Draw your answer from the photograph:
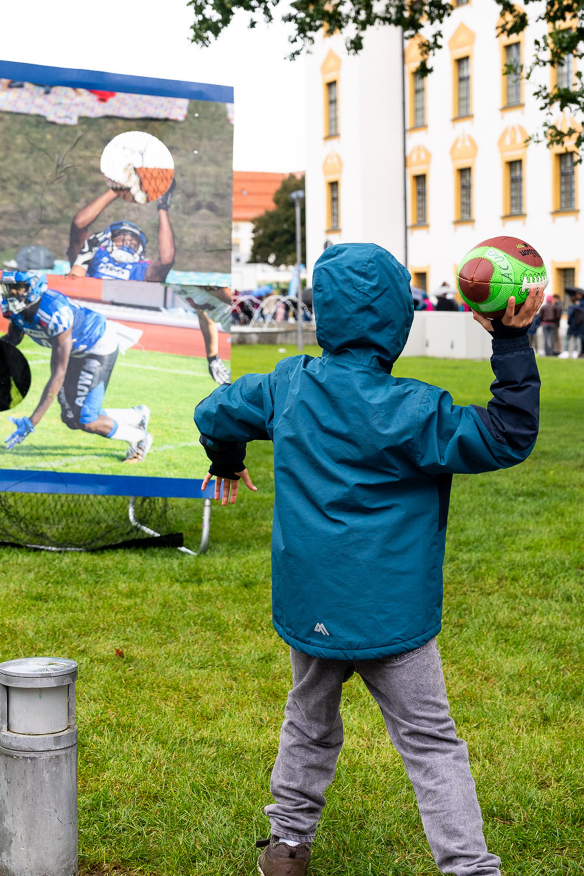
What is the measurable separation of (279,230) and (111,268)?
69.4 meters

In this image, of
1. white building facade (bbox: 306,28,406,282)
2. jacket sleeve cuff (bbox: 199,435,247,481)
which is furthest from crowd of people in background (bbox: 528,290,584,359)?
jacket sleeve cuff (bbox: 199,435,247,481)

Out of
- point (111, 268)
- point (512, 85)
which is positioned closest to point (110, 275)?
point (111, 268)

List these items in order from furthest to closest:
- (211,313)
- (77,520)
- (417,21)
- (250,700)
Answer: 1. (417,21)
2. (77,520)
3. (211,313)
4. (250,700)

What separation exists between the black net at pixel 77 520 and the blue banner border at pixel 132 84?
273cm

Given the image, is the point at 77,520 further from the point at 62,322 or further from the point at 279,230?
the point at 279,230

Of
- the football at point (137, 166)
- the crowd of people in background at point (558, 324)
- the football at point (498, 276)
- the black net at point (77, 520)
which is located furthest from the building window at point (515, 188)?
the football at point (498, 276)

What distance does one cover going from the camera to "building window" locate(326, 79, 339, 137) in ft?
143

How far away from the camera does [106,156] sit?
20.4 ft

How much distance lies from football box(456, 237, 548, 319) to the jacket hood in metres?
0.15

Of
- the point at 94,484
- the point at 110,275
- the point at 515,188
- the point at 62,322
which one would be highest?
the point at 515,188

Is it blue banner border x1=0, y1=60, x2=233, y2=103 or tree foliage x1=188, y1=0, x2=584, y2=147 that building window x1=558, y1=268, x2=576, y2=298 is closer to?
tree foliage x1=188, y1=0, x2=584, y2=147

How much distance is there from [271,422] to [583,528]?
5.15m

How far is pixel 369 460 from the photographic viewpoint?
8.25 feet

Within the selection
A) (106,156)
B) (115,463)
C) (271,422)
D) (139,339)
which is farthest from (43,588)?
(271,422)
